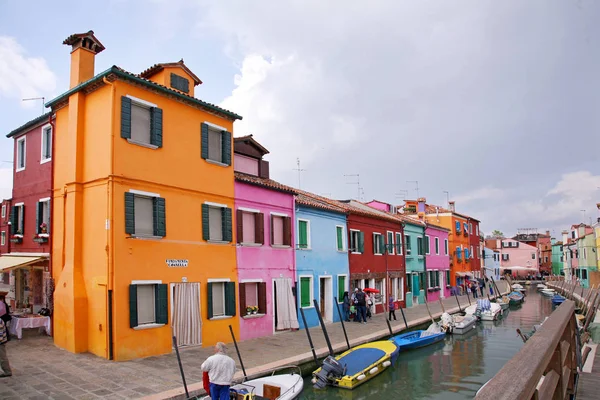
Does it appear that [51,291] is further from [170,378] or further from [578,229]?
[578,229]

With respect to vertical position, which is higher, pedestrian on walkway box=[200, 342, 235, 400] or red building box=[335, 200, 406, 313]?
red building box=[335, 200, 406, 313]

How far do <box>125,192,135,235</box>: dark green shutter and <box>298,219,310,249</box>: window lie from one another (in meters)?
9.34

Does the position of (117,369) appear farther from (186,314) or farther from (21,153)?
(21,153)

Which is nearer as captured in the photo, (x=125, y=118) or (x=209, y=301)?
(x=125, y=118)

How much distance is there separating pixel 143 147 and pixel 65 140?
3.42 meters

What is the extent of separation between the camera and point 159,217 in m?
15.6

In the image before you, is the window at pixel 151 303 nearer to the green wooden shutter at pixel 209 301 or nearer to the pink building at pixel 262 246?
the green wooden shutter at pixel 209 301

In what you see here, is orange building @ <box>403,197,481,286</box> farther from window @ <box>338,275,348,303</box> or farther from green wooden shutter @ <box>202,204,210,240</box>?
green wooden shutter @ <box>202,204,210,240</box>

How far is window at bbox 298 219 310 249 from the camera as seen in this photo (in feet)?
73.8

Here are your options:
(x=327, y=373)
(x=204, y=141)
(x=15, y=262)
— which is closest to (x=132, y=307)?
(x=15, y=262)

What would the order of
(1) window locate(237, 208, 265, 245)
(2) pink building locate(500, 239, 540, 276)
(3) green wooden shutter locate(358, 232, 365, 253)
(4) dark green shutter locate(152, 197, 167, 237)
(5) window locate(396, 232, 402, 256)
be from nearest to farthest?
(4) dark green shutter locate(152, 197, 167, 237) < (1) window locate(237, 208, 265, 245) < (3) green wooden shutter locate(358, 232, 365, 253) < (5) window locate(396, 232, 402, 256) < (2) pink building locate(500, 239, 540, 276)

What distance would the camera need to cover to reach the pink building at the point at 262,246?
744 inches

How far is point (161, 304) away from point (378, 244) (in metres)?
17.4

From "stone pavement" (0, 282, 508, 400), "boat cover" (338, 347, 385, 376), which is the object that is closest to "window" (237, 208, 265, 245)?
"stone pavement" (0, 282, 508, 400)
